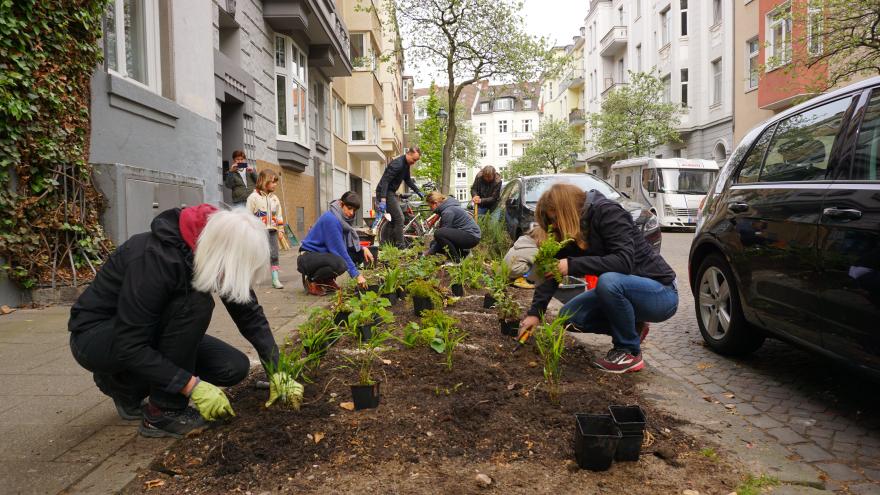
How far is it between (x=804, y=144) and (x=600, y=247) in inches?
56.7

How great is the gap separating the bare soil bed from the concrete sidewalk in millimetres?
225

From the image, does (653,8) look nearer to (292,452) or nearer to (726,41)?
(726,41)

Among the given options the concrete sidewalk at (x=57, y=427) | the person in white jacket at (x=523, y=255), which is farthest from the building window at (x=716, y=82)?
the concrete sidewalk at (x=57, y=427)

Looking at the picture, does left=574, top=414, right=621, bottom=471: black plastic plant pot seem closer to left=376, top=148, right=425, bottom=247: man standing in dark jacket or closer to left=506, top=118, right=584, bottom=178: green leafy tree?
left=376, top=148, right=425, bottom=247: man standing in dark jacket

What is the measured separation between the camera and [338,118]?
25750 mm

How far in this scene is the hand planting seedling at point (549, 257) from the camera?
12.2ft

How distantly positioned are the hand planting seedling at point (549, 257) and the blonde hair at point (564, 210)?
Answer: 0.37 feet

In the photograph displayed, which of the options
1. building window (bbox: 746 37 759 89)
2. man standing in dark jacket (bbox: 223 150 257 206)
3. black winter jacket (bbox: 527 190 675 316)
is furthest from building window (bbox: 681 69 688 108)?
black winter jacket (bbox: 527 190 675 316)

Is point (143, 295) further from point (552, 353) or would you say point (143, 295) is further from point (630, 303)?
point (630, 303)

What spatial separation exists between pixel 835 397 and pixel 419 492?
2.82 meters

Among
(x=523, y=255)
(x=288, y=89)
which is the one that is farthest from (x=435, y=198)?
(x=288, y=89)

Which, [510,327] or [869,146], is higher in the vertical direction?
[869,146]

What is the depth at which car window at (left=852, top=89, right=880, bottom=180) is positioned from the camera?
3.14m

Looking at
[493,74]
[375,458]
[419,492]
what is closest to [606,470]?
[419,492]
